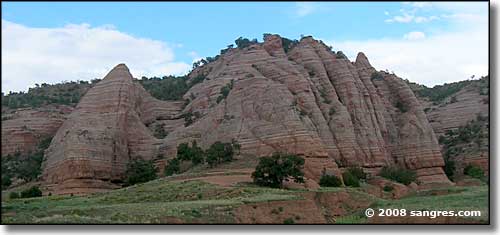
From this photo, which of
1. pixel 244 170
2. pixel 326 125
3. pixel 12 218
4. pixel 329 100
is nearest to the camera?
pixel 12 218

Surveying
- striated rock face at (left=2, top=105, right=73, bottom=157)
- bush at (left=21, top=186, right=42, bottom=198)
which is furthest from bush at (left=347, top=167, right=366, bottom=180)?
striated rock face at (left=2, top=105, right=73, bottom=157)

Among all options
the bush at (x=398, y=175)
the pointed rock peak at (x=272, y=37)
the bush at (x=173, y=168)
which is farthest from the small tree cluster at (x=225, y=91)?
the bush at (x=398, y=175)

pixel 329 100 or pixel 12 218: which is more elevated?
pixel 329 100

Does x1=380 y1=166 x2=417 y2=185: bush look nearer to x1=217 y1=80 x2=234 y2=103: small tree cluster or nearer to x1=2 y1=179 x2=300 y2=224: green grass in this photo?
x1=217 y1=80 x2=234 y2=103: small tree cluster

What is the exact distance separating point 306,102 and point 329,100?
155 inches

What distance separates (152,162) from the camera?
166 ft

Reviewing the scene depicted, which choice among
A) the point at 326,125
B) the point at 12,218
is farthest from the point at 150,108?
the point at 12,218

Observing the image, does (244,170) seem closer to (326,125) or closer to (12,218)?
(326,125)

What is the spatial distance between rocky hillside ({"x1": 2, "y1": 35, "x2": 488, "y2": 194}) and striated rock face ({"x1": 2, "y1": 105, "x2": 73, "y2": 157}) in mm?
84

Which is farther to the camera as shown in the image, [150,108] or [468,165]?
[150,108]

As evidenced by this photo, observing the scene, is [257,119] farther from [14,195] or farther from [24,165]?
[24,165]

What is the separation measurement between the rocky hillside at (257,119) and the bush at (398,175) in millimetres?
1225

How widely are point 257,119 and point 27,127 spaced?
63.2 feet

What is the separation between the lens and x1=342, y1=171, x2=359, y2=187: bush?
44.4 meters
